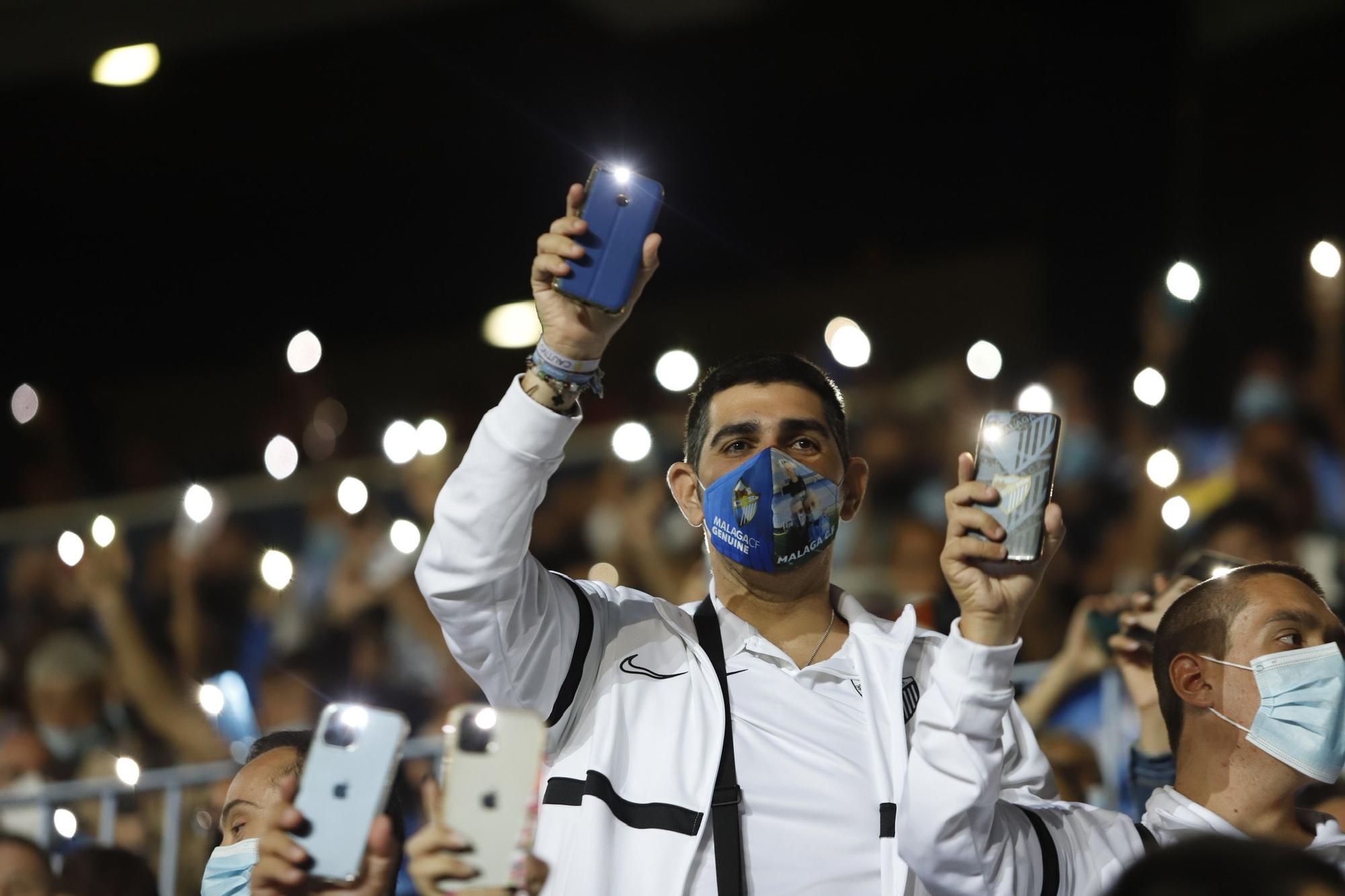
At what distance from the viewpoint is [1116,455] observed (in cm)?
573

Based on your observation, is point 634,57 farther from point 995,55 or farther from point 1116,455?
point 1116,455

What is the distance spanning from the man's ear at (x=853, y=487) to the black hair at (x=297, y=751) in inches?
37.5

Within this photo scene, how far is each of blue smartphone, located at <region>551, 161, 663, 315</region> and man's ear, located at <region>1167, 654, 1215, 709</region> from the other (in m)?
1.25

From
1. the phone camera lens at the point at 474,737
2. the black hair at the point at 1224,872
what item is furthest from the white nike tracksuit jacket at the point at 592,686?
the black hair at the point at 1224,872

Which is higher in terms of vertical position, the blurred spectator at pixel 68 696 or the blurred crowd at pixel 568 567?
the blurred crowd at pixel 568 567

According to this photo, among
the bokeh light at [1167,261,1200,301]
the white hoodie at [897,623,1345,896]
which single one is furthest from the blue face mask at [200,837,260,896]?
the bokeh light at [1167,261,1200,301]

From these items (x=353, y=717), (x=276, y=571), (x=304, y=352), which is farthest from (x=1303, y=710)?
(x=304, y=352)

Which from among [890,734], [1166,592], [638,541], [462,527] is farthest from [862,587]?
[462,527]

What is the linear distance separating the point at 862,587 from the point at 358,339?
14.5 feet

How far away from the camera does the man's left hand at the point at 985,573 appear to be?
211 cm

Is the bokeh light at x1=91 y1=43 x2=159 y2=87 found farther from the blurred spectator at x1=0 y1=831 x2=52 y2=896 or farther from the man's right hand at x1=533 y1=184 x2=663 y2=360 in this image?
the man's right hand at x1=533 y1=184 x2=663 y2=360

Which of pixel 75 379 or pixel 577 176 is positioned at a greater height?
pixel 577 176

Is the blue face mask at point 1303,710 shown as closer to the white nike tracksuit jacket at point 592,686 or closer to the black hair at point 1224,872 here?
the white nike tracksuit jacket at point 592,686

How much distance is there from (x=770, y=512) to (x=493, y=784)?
841 mm
